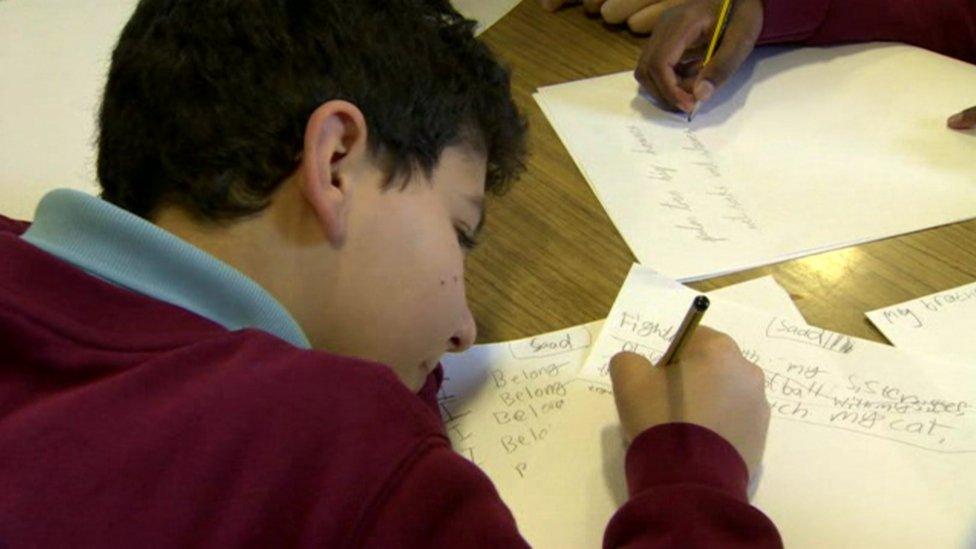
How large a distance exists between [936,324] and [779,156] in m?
0.23

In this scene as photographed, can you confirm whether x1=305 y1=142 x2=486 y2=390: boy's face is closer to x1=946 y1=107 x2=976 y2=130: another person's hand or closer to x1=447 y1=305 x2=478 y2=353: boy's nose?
x1=447 y1=305 x2=478 y2=353: boy's nose

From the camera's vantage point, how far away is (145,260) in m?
0.48

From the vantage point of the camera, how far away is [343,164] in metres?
0.53

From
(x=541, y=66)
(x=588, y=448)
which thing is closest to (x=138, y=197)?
(x=588, y=448)

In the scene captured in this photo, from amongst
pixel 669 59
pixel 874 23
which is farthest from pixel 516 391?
pixel 874 23

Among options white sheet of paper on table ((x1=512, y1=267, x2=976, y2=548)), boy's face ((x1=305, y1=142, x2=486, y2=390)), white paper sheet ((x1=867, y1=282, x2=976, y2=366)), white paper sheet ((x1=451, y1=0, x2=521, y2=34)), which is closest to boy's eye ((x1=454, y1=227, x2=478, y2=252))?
boy's face ((x1=305, y1=142, x2=486, y2=390))

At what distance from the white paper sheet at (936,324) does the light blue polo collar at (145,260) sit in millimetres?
499

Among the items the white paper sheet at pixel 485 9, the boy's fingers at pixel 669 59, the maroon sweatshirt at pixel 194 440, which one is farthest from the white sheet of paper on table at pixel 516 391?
the white paper sheet at pixel 485 9

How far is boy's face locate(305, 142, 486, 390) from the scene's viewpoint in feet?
1.77

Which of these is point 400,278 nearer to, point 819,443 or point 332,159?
point 332,159

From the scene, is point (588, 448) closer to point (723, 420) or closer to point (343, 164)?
point (723, 420)

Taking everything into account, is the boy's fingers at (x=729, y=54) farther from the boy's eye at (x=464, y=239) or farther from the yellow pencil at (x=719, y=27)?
the boy's eye at (x=464, y=239)

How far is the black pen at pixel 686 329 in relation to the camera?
20.1 inches

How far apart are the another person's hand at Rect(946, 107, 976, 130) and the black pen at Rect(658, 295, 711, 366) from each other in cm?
45
